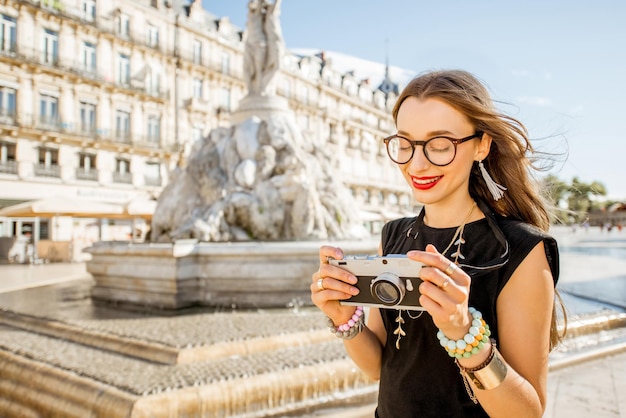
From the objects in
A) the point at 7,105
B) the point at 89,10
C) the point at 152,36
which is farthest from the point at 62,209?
the point at 152,36

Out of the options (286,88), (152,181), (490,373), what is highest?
(286,88)

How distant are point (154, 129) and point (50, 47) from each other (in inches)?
269

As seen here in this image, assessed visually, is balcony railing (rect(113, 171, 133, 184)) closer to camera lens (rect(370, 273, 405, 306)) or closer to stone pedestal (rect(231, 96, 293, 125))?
stone pedestal (rect(231, 96, 293, 125))

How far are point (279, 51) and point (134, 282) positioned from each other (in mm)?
6458

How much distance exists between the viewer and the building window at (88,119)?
24062 mm

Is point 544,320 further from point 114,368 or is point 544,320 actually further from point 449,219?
point 114,368

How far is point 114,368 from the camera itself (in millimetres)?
3559

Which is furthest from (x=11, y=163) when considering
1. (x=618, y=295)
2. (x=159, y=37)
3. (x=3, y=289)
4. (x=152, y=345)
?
(x=618, y=295)

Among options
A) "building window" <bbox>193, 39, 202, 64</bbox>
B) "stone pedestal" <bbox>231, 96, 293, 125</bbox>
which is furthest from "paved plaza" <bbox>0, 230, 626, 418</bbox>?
"building window" <bbox>193, 39, 202, 64</bbox>

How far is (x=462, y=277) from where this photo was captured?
38.8 inches

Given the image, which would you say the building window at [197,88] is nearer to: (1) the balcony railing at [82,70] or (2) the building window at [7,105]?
(1) the balcony railing at [82,70]

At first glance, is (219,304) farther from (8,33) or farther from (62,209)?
(8,33)

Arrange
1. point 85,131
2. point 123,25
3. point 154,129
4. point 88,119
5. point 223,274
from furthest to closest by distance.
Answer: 1. point 154,129
2. point 123,25
3. point 88,119
4. point 85,131
5. point 223,274

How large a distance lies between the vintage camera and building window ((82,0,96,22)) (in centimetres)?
2815
